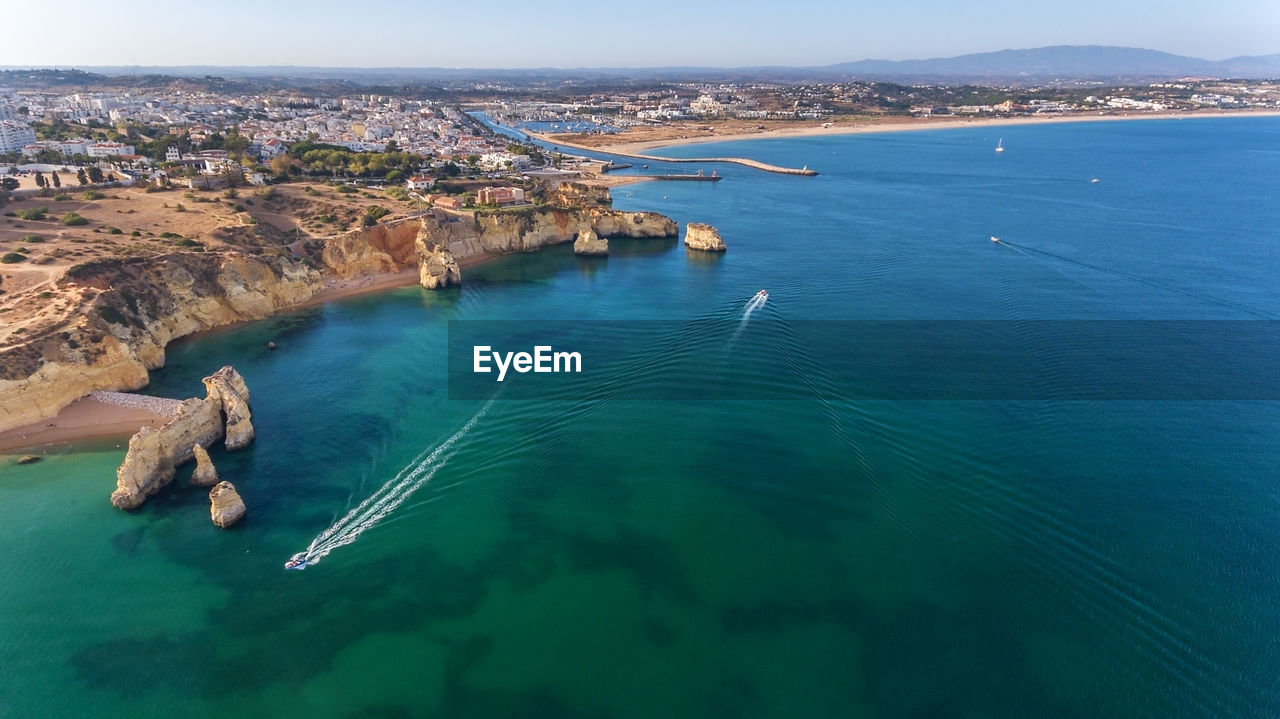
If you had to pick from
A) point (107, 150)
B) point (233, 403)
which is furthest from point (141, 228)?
point (107, 150)

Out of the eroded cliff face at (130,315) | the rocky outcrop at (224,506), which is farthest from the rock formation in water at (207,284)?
the rocky outcrop at (224,506)

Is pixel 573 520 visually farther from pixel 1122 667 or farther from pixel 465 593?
pixel 1122 667

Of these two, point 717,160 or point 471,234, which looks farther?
point 717,160

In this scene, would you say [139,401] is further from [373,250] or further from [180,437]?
[373,250]

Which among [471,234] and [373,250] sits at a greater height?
[471,234]

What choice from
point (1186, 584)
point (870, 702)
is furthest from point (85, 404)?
point (1186, 584)

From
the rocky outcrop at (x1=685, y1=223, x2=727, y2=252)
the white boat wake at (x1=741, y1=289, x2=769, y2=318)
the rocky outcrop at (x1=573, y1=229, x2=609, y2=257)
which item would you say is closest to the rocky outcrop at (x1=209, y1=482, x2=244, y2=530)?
the white boat wake at (x1=741, y1=289, x2=769, y2=318)

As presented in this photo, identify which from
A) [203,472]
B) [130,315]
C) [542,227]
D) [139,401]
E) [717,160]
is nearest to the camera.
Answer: [203,472]
